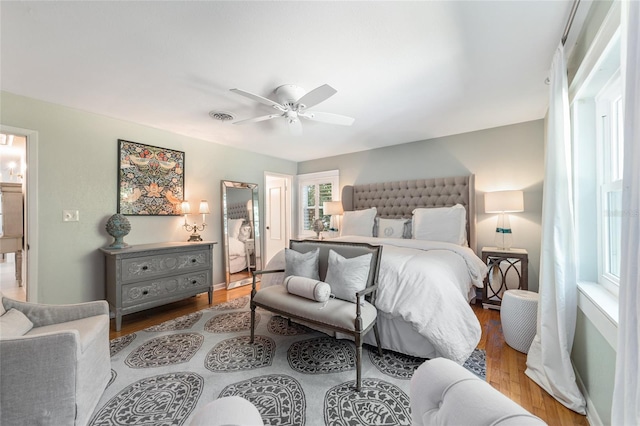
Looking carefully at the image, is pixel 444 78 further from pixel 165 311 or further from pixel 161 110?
pixel 165 311

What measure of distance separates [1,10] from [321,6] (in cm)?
183

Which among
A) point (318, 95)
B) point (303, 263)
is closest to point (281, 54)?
point (318, 95)

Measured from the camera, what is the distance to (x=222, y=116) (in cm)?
313

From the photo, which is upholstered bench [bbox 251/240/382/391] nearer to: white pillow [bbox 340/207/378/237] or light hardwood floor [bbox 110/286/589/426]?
light hardwood floor [bbox 110/286/589/426]

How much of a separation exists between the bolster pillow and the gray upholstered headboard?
101 inches

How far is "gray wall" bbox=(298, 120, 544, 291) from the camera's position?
133 inches

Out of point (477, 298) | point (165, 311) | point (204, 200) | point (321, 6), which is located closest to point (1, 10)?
point (321, 6)

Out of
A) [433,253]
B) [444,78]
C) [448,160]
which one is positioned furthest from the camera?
[448,160]

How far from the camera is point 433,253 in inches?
109

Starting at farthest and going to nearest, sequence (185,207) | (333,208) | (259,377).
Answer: (333,208), (185,207), (259,377)

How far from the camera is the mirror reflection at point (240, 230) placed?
437cm

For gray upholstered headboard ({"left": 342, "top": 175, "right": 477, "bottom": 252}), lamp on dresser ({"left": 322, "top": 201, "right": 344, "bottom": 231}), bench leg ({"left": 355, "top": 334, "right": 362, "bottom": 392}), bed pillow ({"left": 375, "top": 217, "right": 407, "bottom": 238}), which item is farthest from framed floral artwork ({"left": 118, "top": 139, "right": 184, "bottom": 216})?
bench leg ({"left": 355, "top": 334, "right": 362, "bottom": 392})

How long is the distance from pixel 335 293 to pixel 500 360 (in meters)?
1.47

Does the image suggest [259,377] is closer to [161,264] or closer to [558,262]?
[161,264]
